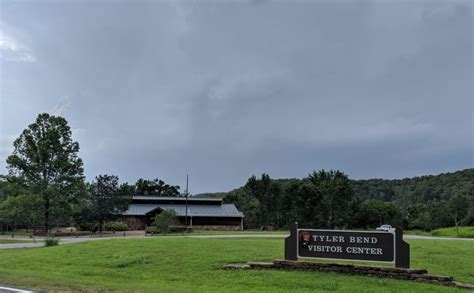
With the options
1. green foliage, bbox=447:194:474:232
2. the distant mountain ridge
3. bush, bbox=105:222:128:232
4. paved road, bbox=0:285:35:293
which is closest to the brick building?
bush, bbox=105:222:128:232

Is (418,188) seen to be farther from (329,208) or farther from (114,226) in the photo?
(114,226)

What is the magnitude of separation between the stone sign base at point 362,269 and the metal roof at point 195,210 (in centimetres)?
5087

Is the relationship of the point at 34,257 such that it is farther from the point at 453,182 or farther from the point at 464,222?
the point at 453,182

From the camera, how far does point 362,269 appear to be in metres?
12.4

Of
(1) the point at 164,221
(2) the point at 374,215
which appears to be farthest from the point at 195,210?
(2) the point at 374,215

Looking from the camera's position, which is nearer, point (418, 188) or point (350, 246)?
point (350, 246)

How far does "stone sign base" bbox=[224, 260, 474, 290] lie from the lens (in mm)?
11516

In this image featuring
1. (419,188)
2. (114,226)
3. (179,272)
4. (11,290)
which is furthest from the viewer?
(419,188)

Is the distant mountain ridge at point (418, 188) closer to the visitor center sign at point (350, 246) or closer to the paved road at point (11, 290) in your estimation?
the visitor center sign at point (350, 246)

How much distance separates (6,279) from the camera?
12.4m

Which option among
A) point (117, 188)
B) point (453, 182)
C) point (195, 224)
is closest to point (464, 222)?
point (453, 182)

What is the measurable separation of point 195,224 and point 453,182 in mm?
72295

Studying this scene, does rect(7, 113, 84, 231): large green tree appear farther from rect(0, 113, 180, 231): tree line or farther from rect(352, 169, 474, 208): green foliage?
rect(352, 169, 474, 208): green foliage

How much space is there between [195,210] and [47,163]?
25.5 metres
